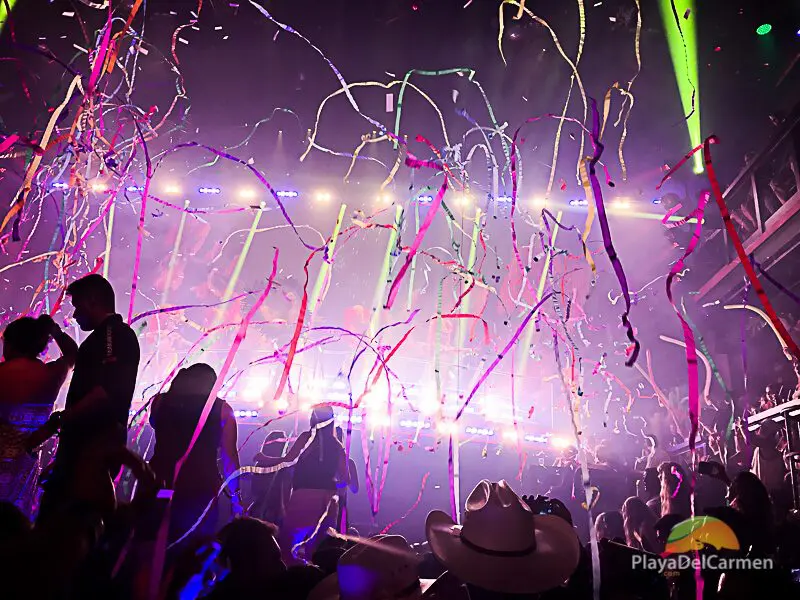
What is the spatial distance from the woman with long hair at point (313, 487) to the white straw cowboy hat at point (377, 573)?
2.90 m

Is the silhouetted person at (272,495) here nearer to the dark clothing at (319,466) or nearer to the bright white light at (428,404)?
the dark clothing at (319,466)

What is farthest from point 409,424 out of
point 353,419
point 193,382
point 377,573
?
point 377,573

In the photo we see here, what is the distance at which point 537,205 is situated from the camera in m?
10.7

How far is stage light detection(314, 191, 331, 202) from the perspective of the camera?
11312 millimetres

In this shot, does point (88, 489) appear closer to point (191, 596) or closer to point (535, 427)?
point (191, 596)

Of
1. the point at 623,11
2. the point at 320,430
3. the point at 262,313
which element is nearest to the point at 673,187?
the point at 623,11

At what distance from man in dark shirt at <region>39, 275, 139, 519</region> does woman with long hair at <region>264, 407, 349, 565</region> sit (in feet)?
7.51

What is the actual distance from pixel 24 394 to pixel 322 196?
9.19 metres

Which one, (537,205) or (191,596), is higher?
(537,205)

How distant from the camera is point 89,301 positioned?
9.02ft

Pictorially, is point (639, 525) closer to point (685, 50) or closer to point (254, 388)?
point (685, 50)

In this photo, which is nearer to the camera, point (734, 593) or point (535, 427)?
point (734, 593)

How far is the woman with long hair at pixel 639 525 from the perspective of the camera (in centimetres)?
422

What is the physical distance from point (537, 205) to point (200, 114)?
22.7 feet
